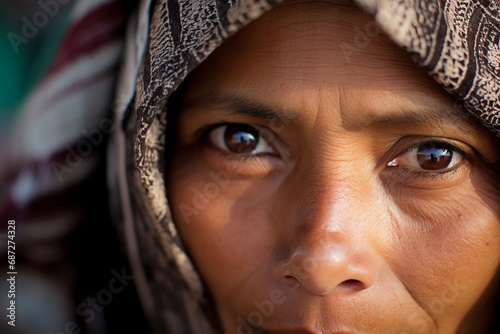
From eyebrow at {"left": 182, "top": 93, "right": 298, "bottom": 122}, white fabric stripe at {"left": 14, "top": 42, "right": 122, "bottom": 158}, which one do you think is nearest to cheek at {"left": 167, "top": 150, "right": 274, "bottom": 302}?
eyebrow at {"left": 182, "top": 93, "right": 298, "bottom": 122}

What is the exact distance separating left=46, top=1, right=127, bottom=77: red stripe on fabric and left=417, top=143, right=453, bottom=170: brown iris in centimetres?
88

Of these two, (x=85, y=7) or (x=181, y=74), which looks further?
(x=85, y=7)

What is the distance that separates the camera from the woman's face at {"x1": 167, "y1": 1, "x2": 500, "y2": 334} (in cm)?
91

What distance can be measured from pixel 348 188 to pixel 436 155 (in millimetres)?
189

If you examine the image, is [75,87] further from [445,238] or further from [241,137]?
[445,238]

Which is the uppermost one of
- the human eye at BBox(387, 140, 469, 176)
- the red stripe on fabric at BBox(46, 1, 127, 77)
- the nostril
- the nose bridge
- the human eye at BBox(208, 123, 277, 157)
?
→ the red stripe on fabric at BBox(46, 1, 127, 77)

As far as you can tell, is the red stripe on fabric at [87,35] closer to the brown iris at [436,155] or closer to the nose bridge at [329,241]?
the nose bridge at [329,241]

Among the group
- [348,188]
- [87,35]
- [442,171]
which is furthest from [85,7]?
[442,171]

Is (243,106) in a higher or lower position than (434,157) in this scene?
higher

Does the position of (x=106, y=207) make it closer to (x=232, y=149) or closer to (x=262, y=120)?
(x=232, y=149)

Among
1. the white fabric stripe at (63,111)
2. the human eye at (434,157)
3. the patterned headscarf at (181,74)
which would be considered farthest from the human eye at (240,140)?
the white fabric stripe at (63,111)

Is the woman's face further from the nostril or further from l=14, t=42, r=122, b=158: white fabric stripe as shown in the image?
l=14, t=42, r=122, b=158: white fabric stripe

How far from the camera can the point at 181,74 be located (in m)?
0.94

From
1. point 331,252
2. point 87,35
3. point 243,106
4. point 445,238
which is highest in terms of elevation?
point 87,35
